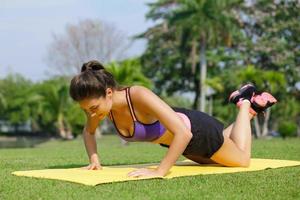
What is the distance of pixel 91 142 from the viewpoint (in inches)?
205

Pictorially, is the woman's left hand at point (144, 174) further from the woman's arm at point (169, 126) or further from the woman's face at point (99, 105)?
the woman's face at point (99, 105)

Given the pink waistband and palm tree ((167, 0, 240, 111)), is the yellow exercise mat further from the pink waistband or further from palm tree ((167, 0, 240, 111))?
palm tree ((167, 0, 240, 111))

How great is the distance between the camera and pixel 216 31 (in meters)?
30.8

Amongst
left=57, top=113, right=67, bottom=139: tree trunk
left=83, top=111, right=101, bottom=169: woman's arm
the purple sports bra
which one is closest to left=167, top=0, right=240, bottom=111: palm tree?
left=57, top=113, right=67, bottom=139: tree trunk

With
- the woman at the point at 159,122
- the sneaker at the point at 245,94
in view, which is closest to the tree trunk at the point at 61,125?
the sneaker at the point at 245,94

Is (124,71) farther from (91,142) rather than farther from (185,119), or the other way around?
(185,119)

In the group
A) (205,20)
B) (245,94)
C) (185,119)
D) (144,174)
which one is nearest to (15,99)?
(205,20)

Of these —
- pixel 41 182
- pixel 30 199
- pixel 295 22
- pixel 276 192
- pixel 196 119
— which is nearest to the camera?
pixel 30 199

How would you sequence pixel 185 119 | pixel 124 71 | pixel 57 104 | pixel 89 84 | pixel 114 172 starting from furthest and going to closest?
pixel 57 104 → pixel 124 71 → pixel 185 119 → pixel 114 172 → pixel 89 84

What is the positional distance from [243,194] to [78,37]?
3841 cm

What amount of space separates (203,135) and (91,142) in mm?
1050

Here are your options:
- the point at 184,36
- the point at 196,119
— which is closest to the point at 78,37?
the point at 184,36

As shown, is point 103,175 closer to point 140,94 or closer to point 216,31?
point 140,94

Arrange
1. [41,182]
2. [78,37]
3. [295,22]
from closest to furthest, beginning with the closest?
1. [41,182]
2. [295,22]
3. [78,37]
